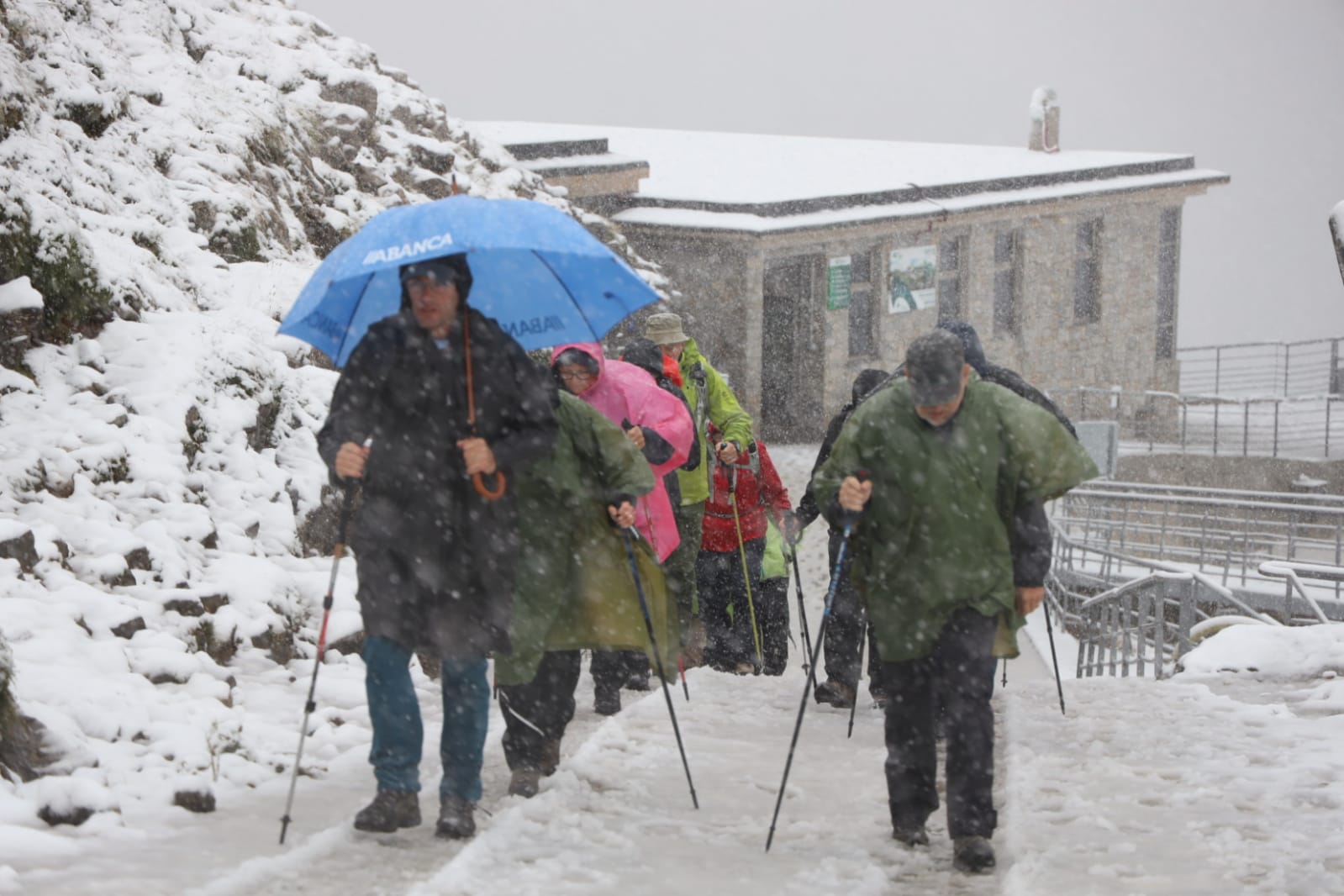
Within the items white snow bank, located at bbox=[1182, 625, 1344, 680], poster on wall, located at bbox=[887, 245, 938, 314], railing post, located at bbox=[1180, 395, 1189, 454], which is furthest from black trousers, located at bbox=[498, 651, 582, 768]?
railing post, located at bbox=[1180, 395, 1189, 454]

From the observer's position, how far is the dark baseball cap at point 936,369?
4.90 metres

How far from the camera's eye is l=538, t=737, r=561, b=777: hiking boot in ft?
18.4

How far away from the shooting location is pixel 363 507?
4906 millimetres

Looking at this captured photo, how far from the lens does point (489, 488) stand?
5008 mm

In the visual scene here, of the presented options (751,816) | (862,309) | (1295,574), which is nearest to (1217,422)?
(862,309)

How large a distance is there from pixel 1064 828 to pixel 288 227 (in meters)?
8.06

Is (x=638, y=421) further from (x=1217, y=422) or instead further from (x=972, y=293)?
(x=1217, y=422)

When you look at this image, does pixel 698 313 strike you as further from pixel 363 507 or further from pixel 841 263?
pixel 363 507

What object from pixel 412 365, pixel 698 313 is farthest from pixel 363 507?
pixel 698 313

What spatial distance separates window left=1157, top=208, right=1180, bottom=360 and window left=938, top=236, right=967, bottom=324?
590 centimetres

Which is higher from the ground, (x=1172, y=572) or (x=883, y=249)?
(x=883, y=249)

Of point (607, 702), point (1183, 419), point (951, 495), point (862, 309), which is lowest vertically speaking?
point (607, 702)

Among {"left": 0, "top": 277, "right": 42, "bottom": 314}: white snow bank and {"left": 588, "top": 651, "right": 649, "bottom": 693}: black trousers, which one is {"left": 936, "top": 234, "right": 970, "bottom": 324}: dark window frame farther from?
{"left": 0, "top": 277, "right": 42, "bottom": 314}: white snow bank

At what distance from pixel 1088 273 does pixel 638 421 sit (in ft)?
76.6
